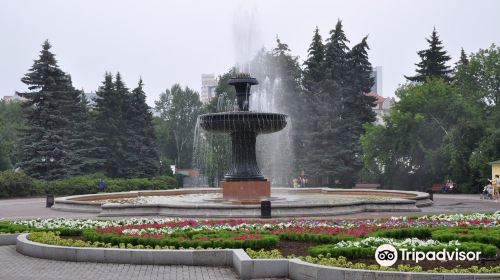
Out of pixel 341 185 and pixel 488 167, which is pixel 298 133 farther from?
pixel 488 167

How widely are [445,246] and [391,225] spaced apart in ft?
13.9

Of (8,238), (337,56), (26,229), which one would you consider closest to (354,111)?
(337,56)

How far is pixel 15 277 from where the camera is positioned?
959cm

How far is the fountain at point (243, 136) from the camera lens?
73.1 feet

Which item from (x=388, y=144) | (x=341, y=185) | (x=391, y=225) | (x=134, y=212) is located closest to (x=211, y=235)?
(x=391, y=225)

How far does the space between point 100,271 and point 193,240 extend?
1881 millimetres

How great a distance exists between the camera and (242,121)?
22.2 meters

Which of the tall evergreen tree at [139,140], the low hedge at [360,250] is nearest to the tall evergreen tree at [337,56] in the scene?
the tall evergreen tree at [139,140]

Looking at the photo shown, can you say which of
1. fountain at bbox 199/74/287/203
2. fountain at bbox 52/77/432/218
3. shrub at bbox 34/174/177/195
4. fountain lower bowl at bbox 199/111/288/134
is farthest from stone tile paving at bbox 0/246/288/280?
shrub at bbox 34/174/177/195

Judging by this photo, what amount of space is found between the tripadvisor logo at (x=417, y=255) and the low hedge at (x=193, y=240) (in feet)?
7.71

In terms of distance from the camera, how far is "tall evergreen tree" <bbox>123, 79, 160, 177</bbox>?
51.7 m

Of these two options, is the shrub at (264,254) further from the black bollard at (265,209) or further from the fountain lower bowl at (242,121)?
the fountain lower bowl at (242,121)

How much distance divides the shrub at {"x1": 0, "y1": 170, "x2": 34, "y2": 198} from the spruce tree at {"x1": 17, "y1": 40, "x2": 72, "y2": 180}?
7.51 meters

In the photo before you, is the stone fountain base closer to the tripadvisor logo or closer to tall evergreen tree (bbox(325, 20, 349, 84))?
the tripadvisor logo
